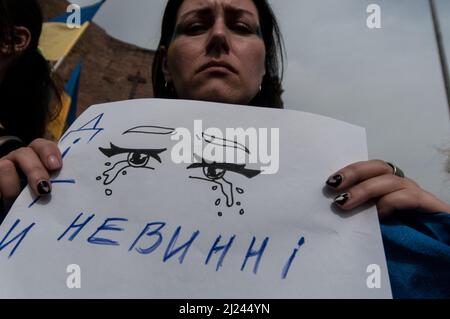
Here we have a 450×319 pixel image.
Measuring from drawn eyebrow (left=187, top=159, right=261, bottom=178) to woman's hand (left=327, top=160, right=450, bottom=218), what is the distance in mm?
153

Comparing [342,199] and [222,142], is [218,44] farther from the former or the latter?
[342,199]

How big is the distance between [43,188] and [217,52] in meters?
0.59

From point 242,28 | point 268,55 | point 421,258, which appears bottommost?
point 421,258

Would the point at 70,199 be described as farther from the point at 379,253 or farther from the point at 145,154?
the point at 379,253

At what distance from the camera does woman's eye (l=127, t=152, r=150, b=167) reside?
2.39 feet

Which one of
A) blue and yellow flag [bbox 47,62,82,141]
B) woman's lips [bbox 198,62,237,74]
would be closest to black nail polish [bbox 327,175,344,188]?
woman's lips [bbox 198,62,237,74]

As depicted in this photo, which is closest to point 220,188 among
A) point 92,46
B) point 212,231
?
point 212,231

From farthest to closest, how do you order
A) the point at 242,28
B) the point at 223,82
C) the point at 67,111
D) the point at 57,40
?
the point at 67,111 < the point at 57,40 < the point at 242,28 < the point at 223,82

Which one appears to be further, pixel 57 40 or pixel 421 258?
pixel 57 40

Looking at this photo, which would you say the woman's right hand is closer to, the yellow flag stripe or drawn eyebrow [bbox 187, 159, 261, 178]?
drawn eyebrow [bbox 187, 159, 261, 178]

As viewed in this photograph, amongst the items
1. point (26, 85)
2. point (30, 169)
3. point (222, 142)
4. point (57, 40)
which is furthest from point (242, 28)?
point (57, 40)

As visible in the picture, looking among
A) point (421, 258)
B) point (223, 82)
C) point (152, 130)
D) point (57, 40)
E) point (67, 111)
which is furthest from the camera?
point (67, 111)

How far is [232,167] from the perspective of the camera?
734 mm

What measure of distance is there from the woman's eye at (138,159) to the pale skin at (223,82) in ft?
0.47
